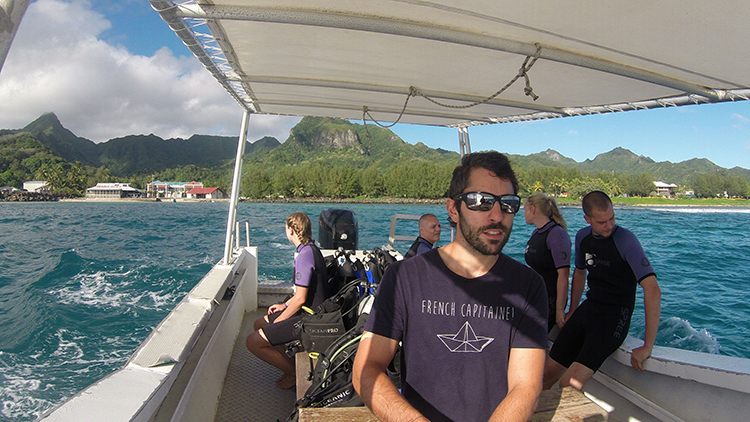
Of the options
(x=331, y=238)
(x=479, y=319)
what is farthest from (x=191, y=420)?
(x=331, y=238)

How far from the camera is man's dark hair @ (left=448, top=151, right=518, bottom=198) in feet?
4.53

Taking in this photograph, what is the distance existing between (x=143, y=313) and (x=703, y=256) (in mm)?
19971

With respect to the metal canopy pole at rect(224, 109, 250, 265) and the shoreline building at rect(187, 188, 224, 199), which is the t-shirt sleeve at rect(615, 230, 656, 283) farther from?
the shoreline building at rect(187, 188, 224, 199)

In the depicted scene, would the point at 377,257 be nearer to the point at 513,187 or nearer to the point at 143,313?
the point at 513,187

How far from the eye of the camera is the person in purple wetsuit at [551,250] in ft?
9.04

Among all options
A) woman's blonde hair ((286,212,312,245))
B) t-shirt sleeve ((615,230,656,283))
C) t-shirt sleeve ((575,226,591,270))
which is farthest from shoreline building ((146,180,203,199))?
t-shirt sleeve ((615,230,656,283))

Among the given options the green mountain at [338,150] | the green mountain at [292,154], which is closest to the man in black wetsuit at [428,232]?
the green mountain at [338,150]

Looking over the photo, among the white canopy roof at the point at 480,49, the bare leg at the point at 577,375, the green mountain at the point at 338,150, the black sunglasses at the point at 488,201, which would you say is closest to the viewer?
the black sunglasses at the point at 488,201

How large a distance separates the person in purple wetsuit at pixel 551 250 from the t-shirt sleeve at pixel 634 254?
1.53 feet

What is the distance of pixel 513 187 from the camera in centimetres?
139

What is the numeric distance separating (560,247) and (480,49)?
1376 millimetres

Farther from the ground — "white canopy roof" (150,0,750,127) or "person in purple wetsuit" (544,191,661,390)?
"white canopy roof" (150,0,750,127)

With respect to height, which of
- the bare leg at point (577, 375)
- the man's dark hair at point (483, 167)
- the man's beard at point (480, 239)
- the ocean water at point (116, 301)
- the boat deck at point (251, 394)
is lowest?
the ocean water at point (116, 301)

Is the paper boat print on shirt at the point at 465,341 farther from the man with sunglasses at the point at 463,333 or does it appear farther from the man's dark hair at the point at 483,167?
the man's dark hair at the point at 483,167
